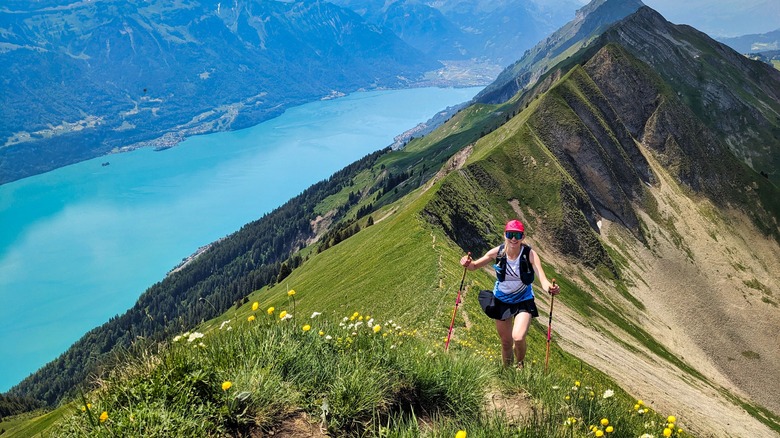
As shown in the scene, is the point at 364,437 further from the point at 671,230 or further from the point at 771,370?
the point at 671,230

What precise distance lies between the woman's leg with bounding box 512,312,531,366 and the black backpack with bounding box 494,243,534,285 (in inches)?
36.5

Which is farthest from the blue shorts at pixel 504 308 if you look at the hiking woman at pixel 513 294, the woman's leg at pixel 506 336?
the woman's leg at pixel 506 336

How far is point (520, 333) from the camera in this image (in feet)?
37.6

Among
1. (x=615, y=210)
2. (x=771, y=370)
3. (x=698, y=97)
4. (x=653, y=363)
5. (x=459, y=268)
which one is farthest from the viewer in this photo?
(x=698, y=97)

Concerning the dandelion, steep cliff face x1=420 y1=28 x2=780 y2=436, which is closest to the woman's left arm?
the dandelion

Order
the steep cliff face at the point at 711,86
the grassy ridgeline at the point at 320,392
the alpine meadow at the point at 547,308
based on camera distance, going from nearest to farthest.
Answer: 1. the grassy ridgeline at the point at 320,392
2. the alpine meadow at the point at 547,308
3. the steep cliff face at the point at 711,86

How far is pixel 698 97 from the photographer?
147875mm

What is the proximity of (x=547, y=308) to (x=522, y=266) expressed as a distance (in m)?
36.3

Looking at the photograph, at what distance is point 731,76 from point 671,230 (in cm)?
10679

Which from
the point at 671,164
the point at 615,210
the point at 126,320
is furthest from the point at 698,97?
the point at 126,320

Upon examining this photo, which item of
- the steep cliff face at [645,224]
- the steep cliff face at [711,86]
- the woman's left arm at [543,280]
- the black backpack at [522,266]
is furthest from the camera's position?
the steep cliff face at [711,86]

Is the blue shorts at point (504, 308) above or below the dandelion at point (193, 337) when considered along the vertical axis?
below

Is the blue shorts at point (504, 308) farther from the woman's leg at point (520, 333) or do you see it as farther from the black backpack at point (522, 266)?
the black backpack at point (522, 266)

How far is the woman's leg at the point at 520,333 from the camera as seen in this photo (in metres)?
11.4
